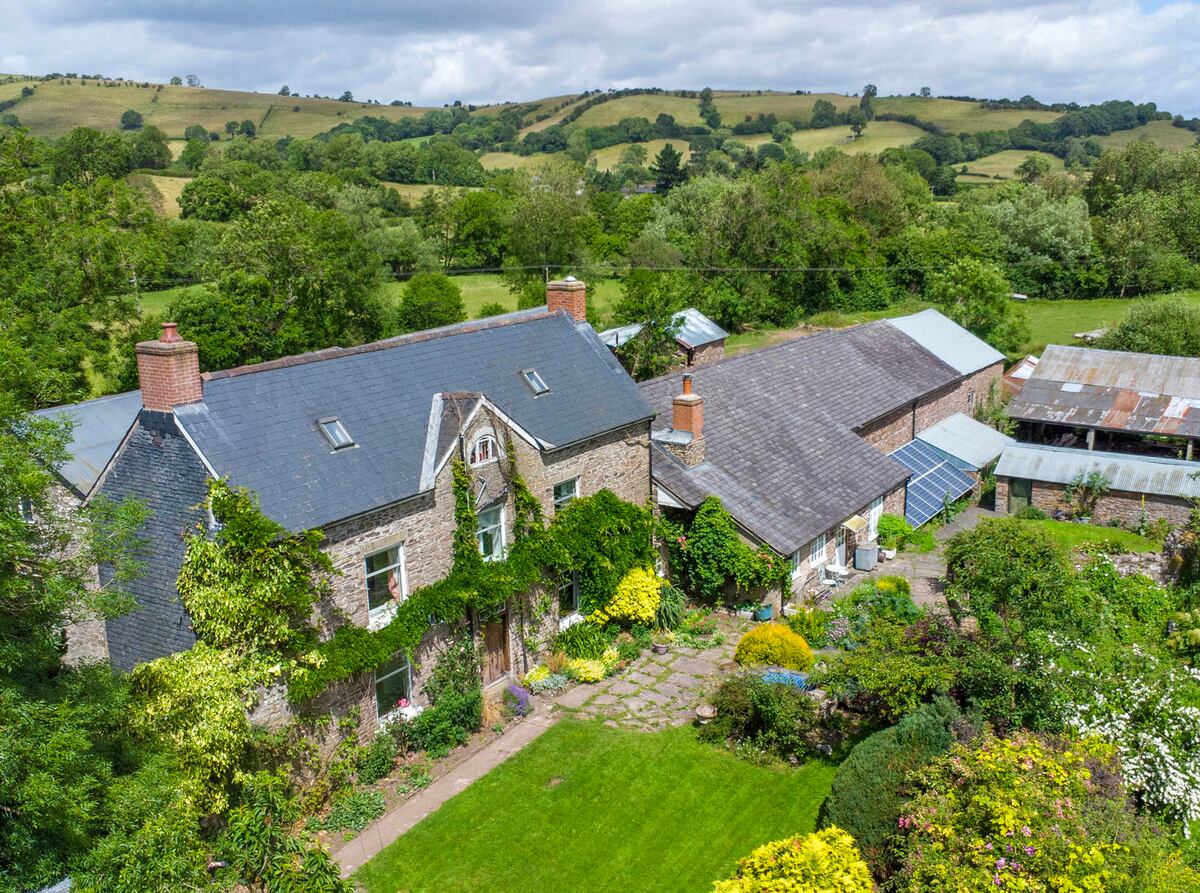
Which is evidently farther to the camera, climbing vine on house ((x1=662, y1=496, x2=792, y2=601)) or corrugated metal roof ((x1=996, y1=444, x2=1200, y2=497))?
corrugated metal roof ((x1=996, y1=444, x2=1200, y2=497))

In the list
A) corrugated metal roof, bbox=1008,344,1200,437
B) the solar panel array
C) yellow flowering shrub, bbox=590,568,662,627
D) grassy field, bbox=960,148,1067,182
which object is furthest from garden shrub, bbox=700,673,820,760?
grassy field, bbox=960,148,1067,182

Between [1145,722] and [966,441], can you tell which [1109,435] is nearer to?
[966,441]

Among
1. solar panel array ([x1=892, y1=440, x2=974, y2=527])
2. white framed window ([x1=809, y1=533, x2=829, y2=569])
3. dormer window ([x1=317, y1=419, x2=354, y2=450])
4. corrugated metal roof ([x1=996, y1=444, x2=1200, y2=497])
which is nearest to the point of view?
dormer window ([x1=317, y1=419, x2=354, y2=450])

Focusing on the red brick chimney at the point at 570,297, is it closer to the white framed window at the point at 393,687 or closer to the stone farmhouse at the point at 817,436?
the stone farmhouse at the point at 817,436

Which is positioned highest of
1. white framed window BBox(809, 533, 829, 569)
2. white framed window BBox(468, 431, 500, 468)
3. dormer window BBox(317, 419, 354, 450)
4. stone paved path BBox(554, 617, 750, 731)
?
dormer window BBox(317, 419, 354, 450)

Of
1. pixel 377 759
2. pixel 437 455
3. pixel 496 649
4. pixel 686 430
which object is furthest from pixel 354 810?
pixel 686 430

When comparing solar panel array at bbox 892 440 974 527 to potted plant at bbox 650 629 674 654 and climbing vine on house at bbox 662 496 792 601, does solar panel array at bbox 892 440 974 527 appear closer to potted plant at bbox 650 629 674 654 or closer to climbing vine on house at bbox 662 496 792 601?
climbing vine on house at bbox 662 496 792 601
